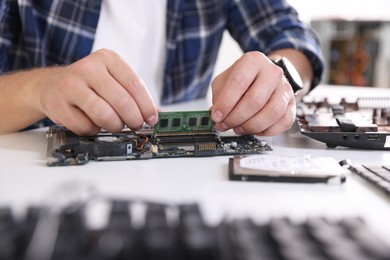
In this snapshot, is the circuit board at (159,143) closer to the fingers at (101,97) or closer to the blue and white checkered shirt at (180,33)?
the fingers at (101,97)

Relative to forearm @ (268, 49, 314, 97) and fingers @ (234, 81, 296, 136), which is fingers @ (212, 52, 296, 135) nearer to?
fingers @ (234, 81, 296, 136)

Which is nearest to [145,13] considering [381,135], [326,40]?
[381,135]

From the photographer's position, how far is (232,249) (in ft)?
1.13

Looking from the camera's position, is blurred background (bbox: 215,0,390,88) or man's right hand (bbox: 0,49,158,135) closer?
man's right hand (bbox: 0,49,158,135)

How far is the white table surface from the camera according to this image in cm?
50

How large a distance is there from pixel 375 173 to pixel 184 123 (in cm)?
29

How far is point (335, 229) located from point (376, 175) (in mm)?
266

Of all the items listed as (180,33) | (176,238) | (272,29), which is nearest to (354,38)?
(272,29)

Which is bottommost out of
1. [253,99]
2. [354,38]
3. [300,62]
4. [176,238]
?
[176,238]

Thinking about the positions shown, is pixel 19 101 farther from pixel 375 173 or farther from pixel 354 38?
pixel 354 38

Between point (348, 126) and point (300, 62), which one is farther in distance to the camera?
point (300, 62)

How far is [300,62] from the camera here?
1.23m

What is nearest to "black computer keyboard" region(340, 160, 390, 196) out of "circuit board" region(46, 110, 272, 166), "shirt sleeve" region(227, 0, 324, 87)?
"circuit board" region(46, 110, 272, 166)

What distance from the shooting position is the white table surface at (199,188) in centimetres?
50
